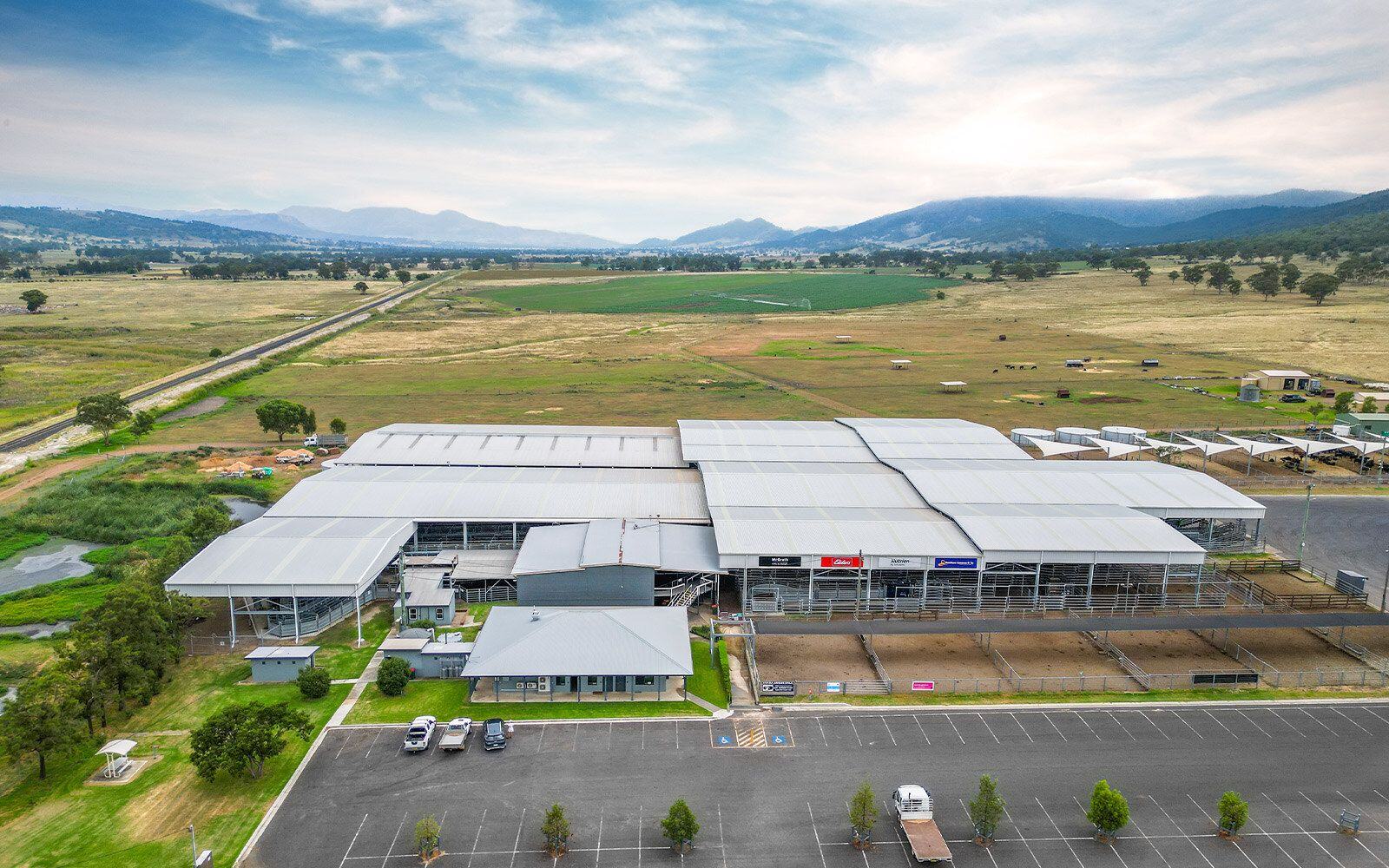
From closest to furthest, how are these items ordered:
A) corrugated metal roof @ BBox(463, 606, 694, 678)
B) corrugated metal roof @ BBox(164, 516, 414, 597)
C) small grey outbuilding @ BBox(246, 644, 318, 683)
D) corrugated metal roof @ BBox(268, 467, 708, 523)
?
corrugated metal roof @ BBox(463, 606, 694, 678)
small grey outbuilding @ BBox(246, 644, 318, 683)
corrugated metal roof @ BBox(164, 516, 414, 597)
corrugated metal roof @ BBox(268, 467, 708, 523)

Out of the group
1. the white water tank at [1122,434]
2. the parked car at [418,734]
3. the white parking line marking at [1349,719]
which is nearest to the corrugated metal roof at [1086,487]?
the white water tank at [1122,434]

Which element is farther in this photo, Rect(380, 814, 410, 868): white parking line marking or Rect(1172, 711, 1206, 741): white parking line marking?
Rect(1172, 711, 1206, 741): white parking line marking

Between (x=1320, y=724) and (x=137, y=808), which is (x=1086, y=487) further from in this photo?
(x=137, y=808)

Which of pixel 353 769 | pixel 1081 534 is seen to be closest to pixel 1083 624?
pixel 1081 534

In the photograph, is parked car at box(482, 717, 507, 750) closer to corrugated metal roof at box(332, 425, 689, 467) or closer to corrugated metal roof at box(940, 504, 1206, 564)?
corrugated metal roof at box(940, 504, 1206, 564)

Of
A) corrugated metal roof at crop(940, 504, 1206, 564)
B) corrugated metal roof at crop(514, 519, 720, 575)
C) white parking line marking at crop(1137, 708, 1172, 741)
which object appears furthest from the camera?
corrugated metal roof at crop(514, 519, 720, 575)

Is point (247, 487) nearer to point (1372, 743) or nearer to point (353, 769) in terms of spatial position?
point (353, 769)

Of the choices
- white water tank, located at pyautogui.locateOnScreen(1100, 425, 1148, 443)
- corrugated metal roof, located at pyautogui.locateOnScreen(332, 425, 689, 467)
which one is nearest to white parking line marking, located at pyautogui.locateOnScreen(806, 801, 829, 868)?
corrugated metal roof, located at pyautogui.locateOnScreen(332, 425, 689, 467)
